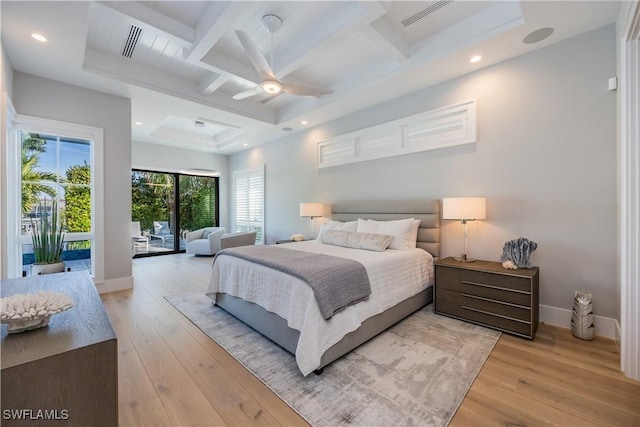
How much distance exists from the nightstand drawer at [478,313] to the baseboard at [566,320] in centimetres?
61

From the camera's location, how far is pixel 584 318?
7.99 ft

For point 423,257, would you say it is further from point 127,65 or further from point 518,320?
point 127,65

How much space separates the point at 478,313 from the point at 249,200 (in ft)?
18.8

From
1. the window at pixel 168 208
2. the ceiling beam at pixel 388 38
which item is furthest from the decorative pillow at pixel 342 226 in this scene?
the window at pixel 168 208

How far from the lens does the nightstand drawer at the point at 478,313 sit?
2.49 m

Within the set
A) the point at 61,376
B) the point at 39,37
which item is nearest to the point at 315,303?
the point at 61,376

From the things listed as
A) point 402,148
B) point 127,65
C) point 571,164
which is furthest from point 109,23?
point 571,164

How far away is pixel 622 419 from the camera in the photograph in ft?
5.07

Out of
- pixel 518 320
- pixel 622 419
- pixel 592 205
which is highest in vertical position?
pixel 592 205

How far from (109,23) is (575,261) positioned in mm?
5287

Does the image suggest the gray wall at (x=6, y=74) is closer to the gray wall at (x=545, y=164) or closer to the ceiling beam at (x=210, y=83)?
the ceiling beam at (x=210, y=83)

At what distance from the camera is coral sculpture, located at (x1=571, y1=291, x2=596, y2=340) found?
2.43 m

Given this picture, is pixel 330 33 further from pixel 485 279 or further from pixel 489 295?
pixel 489 295

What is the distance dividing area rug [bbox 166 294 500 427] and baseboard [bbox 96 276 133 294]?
196 cm
